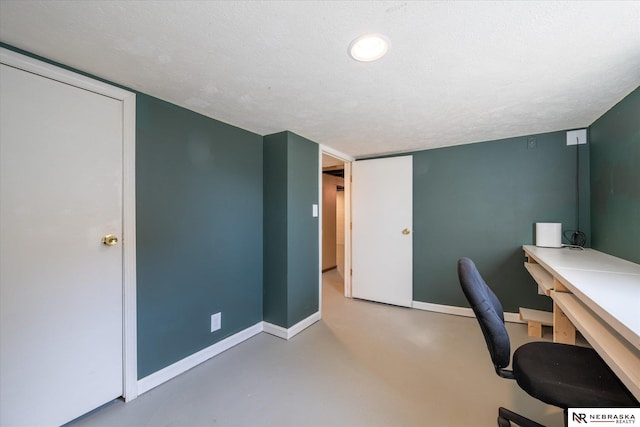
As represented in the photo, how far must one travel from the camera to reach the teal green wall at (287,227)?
247 centimetres

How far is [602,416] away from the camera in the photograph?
954 millimetres

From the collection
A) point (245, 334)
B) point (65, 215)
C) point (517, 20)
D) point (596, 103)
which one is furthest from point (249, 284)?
point (596, 103)

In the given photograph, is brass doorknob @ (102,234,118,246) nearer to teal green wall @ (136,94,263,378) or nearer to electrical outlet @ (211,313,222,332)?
teal green wall @ (136,94,263,378)

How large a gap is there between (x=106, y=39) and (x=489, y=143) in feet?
10.9

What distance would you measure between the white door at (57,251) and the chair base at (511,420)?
2.28m

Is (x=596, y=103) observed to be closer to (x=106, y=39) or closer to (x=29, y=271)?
(x=106, y=39)

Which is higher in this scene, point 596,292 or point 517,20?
point 517,20

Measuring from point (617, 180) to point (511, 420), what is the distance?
188 centimetres

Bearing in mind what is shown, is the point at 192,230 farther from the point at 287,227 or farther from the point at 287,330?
the point at 287,330

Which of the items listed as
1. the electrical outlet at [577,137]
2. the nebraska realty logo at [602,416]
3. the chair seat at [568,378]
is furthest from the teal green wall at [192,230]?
the electrical outlet at [577,137]

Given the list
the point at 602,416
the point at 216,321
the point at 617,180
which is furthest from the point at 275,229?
the point at 617,180

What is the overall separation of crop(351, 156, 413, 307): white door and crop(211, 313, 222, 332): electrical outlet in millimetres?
1951

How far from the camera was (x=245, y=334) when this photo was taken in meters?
2.43

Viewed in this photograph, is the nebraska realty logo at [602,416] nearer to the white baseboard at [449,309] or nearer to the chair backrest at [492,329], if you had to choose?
the chair backrest at [492,329]
